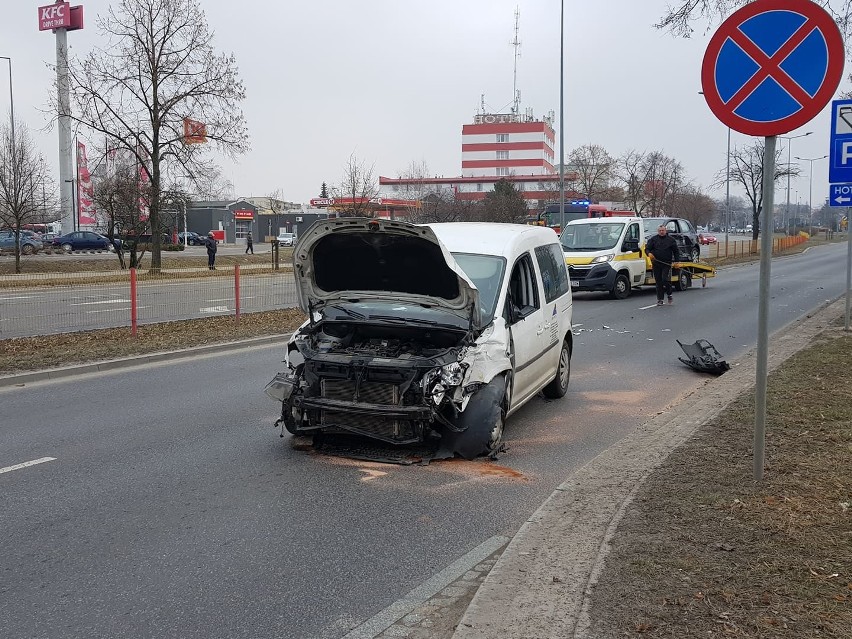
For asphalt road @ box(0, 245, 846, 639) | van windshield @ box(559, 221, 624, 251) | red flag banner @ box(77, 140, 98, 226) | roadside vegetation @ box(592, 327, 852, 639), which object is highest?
red flag banner @ box(77, 140, 98, 226)

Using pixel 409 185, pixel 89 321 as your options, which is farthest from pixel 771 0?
pixel 409 185

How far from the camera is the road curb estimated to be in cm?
1043

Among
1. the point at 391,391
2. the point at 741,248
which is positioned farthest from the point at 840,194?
the point at 741,248

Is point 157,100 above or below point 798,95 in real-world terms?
above

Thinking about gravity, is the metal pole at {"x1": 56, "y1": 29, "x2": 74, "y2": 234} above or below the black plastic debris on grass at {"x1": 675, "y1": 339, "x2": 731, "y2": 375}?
above

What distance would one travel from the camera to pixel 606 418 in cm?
847

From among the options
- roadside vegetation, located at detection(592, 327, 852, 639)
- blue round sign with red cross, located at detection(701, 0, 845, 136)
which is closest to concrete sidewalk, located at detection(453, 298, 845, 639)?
roadside vegetation, located at detection(592, 327, 852, 639)

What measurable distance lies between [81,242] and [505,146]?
81.2 metres

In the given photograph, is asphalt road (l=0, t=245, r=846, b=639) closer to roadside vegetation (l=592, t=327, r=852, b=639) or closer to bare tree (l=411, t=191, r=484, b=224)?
roadside vegetation (l=592, t=327, r=852, b=639)

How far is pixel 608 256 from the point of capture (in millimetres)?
21812

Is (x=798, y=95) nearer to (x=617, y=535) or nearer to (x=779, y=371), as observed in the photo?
(x=617, y=535)

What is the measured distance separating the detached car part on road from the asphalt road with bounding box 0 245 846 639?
372 mm

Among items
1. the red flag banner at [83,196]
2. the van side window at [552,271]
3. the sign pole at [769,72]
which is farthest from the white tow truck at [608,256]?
the red flag banner at [83,196]

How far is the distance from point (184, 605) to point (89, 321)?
12093 millimetres
